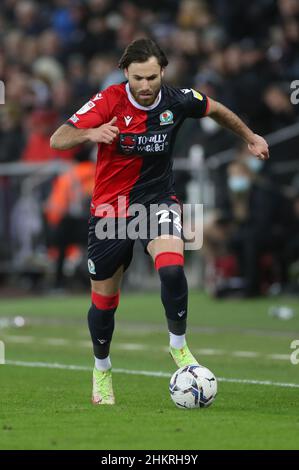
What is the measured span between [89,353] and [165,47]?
1061 centimetres

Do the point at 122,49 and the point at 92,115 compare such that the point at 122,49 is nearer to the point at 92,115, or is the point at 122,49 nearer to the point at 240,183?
the point at 240,183

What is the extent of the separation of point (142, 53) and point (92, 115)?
536 millimetres

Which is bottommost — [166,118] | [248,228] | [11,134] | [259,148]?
[259,148]

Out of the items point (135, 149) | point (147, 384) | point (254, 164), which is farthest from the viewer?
point (254, 164)

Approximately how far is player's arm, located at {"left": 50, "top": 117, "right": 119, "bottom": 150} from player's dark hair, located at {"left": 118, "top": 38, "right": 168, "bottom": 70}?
0.41 metres

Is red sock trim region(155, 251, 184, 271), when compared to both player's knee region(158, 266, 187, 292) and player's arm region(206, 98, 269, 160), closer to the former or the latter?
player's knee region(158, 266, 187, 292)

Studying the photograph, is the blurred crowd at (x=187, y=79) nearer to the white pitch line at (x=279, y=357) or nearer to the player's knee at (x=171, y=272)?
the white pitch line at (x=279, y=357)

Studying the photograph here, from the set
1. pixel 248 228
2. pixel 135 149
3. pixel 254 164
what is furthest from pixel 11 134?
pixel 135 149

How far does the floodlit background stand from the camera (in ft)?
40.4

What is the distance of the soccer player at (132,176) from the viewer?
27.8ft

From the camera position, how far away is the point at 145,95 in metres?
8.58

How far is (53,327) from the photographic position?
15.6 meters
